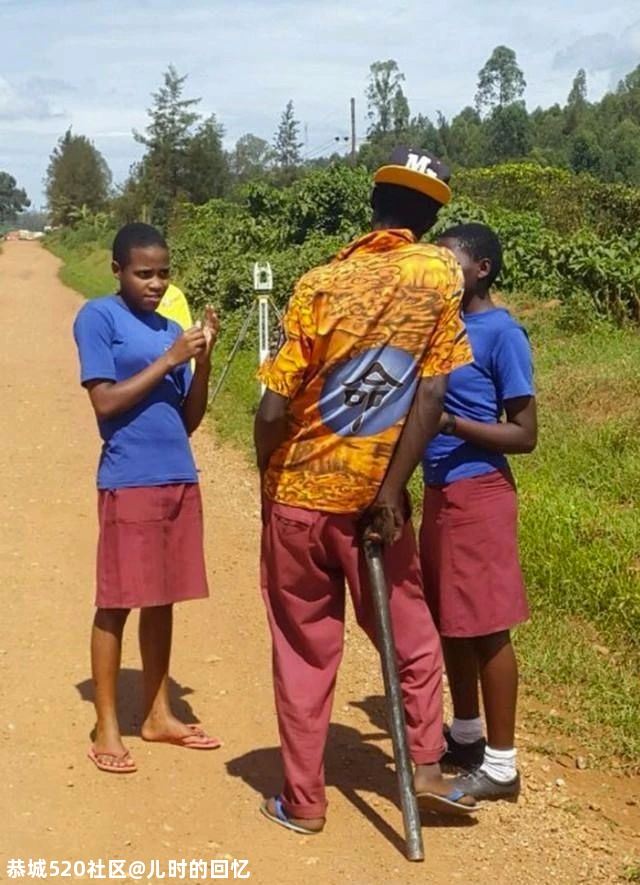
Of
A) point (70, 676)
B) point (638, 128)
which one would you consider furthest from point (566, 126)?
point (70, 676)

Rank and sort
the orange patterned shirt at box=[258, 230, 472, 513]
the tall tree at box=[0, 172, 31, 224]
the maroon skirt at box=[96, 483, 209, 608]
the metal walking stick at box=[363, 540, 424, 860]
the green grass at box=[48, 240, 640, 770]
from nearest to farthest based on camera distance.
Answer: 1. the orange patterned shirt at box=[258, 230, 472, 513]
2. the metal walking stick at box=[363, 540, 424, 860]
3. the maroon skirt at box=[96, 483, 209, 608]
4. the green grass at box=[48, 240, 640, 770]
5. the tall tree at box=[0, 172, 31, 224]

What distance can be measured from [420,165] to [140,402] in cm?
122

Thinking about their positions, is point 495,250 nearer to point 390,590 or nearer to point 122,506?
point 390,590

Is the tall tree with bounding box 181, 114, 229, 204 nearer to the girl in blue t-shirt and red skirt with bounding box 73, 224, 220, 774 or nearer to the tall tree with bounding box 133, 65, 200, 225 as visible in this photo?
the tall tree with bounding box 133, 65, 200, 225

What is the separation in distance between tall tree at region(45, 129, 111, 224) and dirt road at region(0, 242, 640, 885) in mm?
59397

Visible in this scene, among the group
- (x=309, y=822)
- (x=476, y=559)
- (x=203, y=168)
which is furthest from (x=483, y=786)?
(x=203, y=168)

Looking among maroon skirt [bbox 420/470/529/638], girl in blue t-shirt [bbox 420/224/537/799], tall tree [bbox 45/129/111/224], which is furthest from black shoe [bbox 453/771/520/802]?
tall tree [bbox 45/129/111/224]

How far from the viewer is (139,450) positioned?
409cm

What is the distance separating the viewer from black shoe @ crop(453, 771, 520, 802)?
390cm

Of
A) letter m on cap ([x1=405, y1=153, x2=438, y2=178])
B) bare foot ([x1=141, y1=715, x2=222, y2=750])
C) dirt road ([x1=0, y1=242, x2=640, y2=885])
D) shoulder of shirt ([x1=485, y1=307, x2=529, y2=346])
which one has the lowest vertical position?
dirt road ([x1=0, y1=242, x2=640, y2=885])

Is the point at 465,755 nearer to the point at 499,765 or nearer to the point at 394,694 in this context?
the point at 499,765

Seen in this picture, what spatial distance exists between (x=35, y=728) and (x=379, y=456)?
1.83 metres

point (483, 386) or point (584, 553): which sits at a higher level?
point (483, 386)

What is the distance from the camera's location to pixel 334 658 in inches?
146
